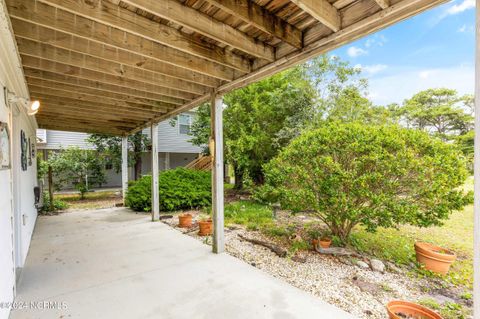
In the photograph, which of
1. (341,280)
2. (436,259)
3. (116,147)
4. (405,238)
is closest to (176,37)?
(341,280)

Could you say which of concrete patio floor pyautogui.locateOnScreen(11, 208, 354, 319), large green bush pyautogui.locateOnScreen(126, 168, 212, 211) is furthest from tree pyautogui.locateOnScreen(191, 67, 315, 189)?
concrete patio floor pyautogui.locateOnScreen(11, 208, 354, 319)

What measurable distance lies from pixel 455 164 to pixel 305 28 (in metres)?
2.98

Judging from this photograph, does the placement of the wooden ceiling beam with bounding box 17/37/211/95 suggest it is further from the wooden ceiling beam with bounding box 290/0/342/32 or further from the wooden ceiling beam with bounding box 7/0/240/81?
the wooden ceiling beam with bounding box 290/0/342/32

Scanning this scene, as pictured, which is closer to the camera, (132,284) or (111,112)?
(132,284)

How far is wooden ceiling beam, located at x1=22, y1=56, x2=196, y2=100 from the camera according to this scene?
9.97ft

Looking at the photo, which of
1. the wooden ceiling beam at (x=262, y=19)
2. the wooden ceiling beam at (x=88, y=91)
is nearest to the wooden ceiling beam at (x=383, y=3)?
the wooden ceiling beam at (x=262, y=19)

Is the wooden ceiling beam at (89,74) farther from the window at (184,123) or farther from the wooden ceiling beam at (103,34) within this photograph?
the window at (184,123)

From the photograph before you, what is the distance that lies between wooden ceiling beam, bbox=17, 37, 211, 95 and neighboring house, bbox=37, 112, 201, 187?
27.1ft

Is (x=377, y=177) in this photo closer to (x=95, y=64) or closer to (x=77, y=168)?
(x=95, y=64)

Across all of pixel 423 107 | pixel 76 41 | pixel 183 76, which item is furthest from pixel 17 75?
pixel 423 107

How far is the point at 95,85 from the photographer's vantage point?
3.85 meters

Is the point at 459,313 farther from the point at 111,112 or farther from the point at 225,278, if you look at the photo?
the point at 111,112

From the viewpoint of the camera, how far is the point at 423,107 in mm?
16500

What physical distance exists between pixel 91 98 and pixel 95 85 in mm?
788
